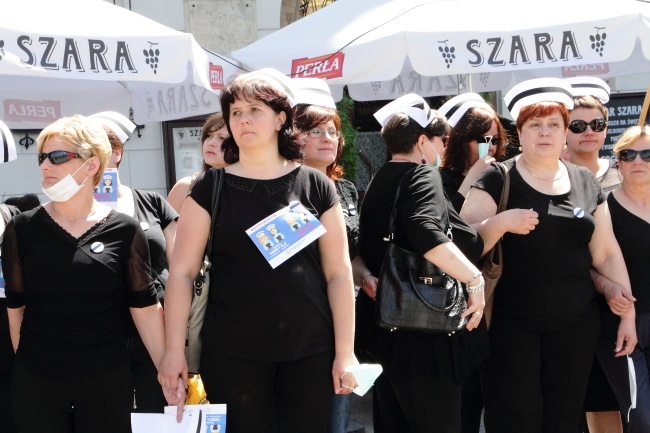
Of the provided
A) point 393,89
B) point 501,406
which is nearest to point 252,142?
point 501,406

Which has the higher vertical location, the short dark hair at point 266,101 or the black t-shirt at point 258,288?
the short dark hair at point 266,101

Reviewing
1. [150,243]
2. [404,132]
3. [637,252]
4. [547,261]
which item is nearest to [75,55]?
[150,243]

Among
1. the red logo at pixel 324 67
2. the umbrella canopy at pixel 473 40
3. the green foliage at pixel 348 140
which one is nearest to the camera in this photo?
the umbrella canopy at pixel 473 40

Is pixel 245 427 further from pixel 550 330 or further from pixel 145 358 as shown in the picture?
pixel 550 330

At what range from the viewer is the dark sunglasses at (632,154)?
157 inches

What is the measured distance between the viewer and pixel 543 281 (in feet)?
11.9

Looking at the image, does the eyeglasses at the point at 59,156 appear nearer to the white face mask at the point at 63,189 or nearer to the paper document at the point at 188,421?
the white face mask at the point at 63,189

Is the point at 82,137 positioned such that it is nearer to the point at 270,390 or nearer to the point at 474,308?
the point at 270,390

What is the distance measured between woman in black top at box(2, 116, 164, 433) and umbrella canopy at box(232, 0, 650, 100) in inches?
74.3

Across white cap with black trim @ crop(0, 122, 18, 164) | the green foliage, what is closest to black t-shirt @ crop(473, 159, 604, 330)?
white cap with black trim @ crop(0, 122, 18, 164)

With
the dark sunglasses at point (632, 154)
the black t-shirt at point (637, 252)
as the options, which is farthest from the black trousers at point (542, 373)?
the dark sunglasses at point (632, 154)

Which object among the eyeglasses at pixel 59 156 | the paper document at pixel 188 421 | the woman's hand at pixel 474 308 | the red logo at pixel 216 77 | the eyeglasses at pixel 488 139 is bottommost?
the paper document at pixel 188 421

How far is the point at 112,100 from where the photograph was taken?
5.84 m

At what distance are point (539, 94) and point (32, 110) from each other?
11.3 feet
